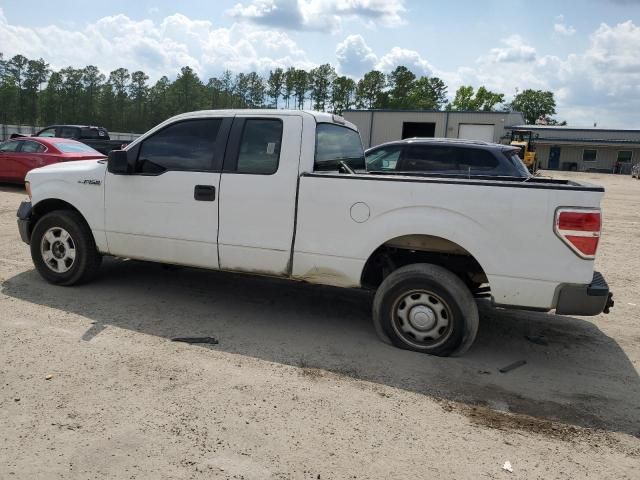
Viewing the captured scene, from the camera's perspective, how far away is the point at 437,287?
14.2 feet

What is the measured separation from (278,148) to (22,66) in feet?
351

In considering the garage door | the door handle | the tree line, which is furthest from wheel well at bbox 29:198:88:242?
the tree line

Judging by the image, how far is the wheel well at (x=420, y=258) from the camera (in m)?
4.47

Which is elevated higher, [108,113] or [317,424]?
[108,113]

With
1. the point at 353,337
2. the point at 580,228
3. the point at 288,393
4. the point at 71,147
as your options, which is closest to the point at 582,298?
the point at 580,228

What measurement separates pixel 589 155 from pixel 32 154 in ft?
177

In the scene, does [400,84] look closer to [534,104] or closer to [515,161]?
[534,104]

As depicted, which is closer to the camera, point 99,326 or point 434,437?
point 434,437

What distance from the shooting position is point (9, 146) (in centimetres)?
1410

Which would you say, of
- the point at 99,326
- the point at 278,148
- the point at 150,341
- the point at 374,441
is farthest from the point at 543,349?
the point at 99,326

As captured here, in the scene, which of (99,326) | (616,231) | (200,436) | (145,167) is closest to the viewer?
(200,436)

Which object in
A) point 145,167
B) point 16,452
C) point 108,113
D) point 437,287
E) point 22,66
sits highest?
point 22,66

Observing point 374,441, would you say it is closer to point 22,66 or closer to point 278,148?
point 278,148

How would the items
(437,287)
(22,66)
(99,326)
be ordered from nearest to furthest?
(437,287)
(99,326)
(22,66)
